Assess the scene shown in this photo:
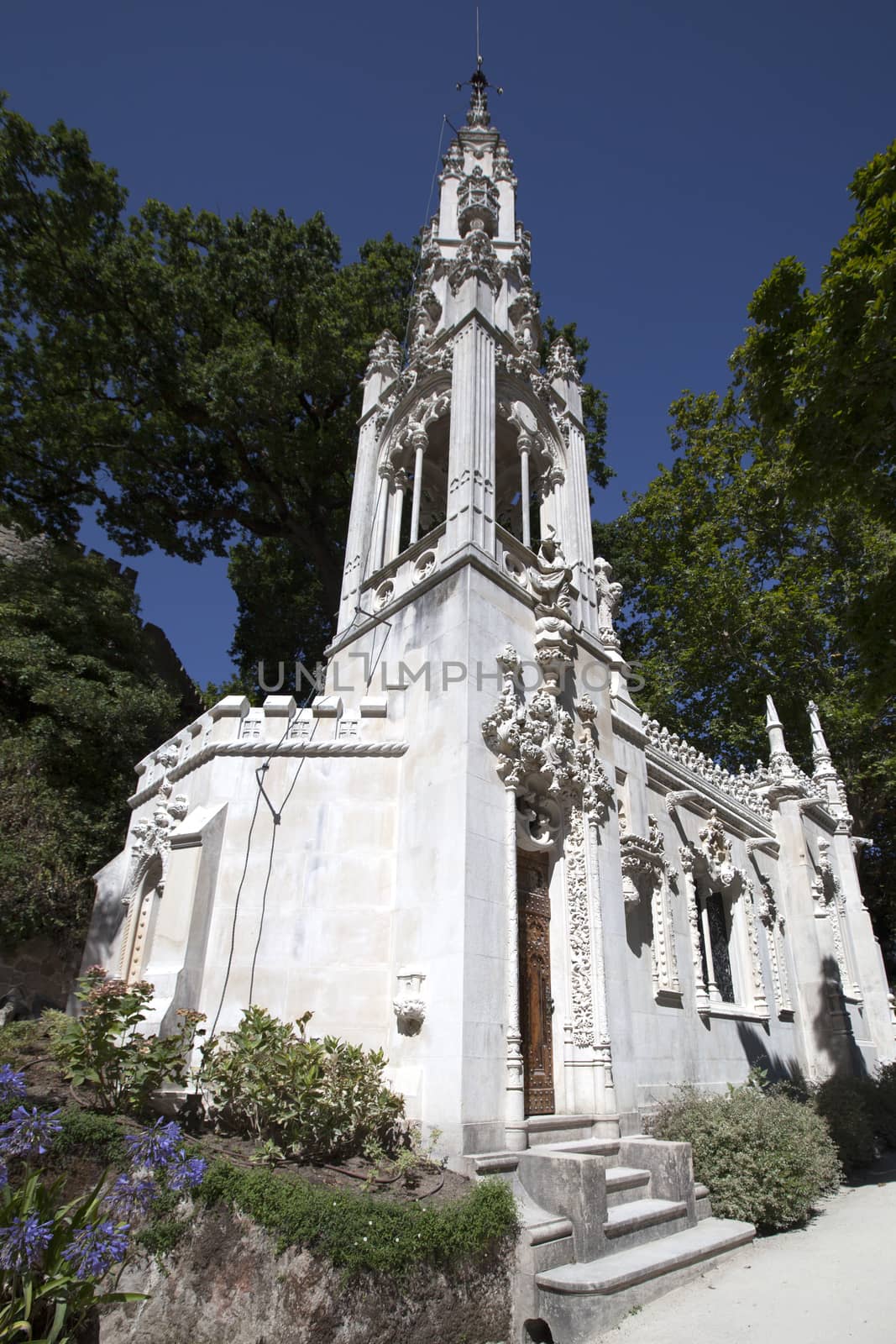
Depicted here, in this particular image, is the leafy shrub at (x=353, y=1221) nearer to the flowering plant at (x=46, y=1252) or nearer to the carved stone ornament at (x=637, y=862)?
the flowering plant at (x=46, y=1252)

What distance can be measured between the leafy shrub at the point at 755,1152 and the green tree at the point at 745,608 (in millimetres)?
13422

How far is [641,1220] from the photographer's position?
263 inches

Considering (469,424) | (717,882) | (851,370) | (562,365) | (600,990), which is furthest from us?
(562,365)

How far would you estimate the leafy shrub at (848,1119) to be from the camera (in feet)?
36.3

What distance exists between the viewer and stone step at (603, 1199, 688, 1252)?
6.46 meters

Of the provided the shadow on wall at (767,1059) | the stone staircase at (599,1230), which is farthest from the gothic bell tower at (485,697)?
the shadow on wall at (767,1059)

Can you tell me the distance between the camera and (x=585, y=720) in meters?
10.9

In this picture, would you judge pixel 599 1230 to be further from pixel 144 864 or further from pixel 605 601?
pixel 605 601

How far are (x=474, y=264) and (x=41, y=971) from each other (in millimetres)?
14061

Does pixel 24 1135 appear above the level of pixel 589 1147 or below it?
above

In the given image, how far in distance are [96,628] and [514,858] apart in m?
12.6

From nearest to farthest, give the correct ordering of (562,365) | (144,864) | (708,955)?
(144,864)
(708,955)
(562,365)

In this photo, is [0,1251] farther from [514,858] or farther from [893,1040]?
[893,1040]

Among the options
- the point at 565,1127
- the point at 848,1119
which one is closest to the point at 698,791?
the point at 848,1119
